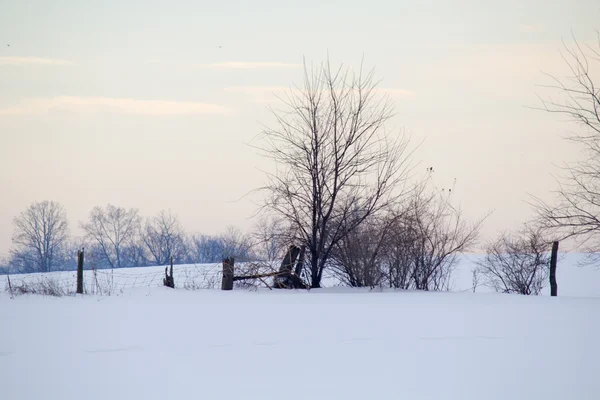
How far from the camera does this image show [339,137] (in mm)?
15125

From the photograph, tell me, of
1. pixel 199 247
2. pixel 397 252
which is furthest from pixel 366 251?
pixel 199 247

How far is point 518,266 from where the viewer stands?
58.1ft

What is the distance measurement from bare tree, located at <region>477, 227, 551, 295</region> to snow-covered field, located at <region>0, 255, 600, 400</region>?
644 cm

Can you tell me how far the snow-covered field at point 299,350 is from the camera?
588 cm

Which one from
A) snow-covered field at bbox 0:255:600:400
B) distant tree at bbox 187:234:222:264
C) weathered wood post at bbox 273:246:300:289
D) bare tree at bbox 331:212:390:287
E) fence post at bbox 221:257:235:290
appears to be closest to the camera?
snow-covered field at bbox 0:255:600:400

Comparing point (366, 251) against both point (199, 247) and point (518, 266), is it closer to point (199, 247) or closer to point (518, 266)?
point (518, 266)

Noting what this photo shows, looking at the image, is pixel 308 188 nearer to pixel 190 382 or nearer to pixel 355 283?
pixel 355 283

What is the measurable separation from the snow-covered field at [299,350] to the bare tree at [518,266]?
6.44 metres

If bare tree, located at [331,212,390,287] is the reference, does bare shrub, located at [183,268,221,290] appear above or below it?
below

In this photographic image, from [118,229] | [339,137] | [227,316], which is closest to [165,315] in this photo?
[227,316]

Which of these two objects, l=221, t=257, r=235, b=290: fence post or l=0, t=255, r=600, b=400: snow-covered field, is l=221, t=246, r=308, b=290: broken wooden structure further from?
l=0, t=255, r=600, b=400: snow-covered field

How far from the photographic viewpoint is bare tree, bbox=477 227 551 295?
17.3m

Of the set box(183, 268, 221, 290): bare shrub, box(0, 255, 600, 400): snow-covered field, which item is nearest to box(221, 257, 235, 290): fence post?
box(183, 268, 221, 290): bare shrub

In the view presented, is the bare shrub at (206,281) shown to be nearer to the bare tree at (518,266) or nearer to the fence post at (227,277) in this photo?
the fence post at (227,277)
